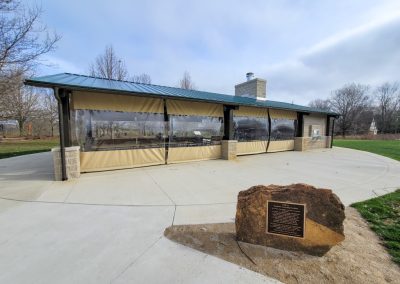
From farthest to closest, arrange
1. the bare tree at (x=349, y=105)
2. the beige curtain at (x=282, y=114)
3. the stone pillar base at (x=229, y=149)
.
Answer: the bare tree at (x=349, y=105) < the beige curtain at (x=282, y=114) < the stone pillar base at (x=229, y=149)

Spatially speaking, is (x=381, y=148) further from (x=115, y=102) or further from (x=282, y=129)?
Result: (x=115, y=102)

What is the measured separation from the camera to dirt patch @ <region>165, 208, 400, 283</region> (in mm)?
2178

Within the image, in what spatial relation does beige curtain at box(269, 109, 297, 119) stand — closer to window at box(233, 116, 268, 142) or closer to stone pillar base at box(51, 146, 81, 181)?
window at box(233, 116, 268, 142)

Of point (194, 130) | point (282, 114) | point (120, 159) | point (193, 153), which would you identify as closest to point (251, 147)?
point (282, 114)

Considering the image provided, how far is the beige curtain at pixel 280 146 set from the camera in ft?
43.0

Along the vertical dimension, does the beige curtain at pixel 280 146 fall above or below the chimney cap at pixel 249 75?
below

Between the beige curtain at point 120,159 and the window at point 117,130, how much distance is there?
0.23 m

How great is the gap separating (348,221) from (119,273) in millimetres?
3631

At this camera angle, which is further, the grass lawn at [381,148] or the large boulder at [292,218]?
the grass lawn at [381,148]

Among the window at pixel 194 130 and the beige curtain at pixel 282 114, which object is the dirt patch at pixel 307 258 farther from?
the beige curtain at pixel 282 114

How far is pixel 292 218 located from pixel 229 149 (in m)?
7.58

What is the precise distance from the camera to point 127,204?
14.0 feet

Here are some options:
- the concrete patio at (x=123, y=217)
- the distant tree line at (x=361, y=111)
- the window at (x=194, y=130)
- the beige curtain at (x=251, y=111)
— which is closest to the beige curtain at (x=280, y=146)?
the beige curtain at (x=251, y=111)

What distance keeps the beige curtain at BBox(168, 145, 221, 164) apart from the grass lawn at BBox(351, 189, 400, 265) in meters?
6.50
